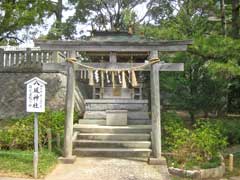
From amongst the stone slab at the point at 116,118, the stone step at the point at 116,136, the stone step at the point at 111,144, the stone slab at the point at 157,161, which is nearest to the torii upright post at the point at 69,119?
the stone step at the point at 111,144

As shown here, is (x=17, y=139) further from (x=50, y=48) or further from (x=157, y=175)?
(x=157, y=175)

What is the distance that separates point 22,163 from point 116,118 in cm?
515

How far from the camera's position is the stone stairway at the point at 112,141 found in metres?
12.2

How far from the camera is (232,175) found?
1030 cm

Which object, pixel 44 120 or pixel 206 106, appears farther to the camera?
pixel 206 106

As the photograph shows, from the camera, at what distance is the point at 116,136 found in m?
13.2

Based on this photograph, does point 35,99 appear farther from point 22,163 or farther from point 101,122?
point 101,122

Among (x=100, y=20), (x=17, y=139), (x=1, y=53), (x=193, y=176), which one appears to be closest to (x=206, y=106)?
(x=193, y=176)

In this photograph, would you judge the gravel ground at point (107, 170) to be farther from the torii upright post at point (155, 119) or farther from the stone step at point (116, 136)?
the stone step at point (116, 136)

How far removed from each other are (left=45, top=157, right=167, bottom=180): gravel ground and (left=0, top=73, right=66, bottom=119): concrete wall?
7672 mm

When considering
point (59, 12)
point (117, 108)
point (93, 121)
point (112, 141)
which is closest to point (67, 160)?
point (112, 141)

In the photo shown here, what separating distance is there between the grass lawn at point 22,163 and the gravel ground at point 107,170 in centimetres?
27

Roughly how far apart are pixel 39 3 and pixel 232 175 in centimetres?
1143

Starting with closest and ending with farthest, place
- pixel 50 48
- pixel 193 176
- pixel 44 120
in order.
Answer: pixel 193 176 < pixel 50 48 < pixel 44 120
